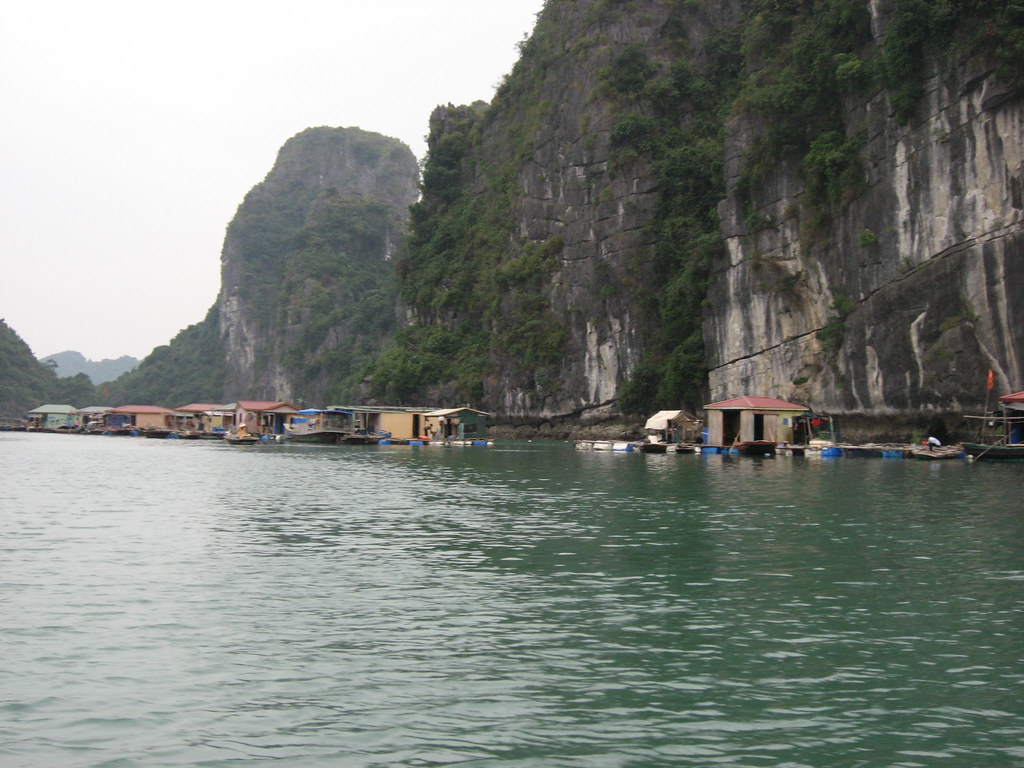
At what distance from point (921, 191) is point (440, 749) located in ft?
131


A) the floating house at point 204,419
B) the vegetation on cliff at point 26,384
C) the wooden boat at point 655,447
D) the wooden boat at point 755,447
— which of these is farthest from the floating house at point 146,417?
the wooden boat at point 755,447

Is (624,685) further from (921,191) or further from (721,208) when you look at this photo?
(721,208)

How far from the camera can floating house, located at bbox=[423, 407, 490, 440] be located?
203 feet

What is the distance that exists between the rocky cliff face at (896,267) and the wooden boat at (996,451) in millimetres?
2734

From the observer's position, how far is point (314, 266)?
427ft

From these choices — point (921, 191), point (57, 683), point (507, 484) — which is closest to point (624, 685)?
point (57, 683)

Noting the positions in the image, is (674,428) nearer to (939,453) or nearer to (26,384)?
(939,453)

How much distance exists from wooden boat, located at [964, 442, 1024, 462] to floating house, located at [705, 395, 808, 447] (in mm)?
10139

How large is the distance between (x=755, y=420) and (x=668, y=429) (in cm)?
695

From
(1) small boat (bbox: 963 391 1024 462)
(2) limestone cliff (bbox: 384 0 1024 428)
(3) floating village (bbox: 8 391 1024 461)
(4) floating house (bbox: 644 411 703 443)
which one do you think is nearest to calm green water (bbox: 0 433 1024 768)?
(1) small boat (bbox: 963 391 1024 462)

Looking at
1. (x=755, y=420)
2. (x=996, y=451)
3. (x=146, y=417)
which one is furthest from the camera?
(x=146, y=417)

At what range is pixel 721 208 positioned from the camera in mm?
54000

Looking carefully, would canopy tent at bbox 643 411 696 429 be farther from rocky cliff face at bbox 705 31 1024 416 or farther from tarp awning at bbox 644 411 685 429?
rocky cliff face at bbox 705 31 1024 416

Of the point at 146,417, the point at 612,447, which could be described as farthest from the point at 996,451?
the point at 146,417
